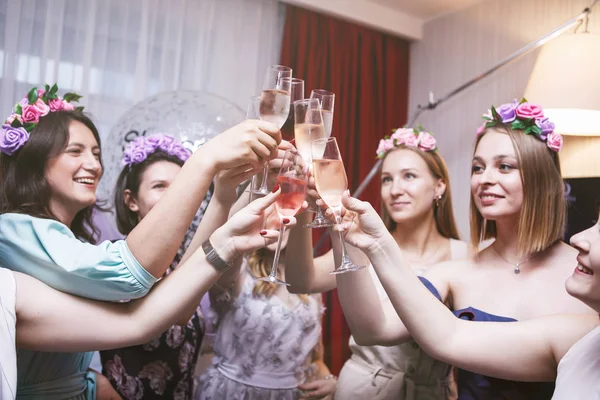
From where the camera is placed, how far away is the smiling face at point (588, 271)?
1.14 meters

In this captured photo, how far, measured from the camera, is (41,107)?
5.98ft

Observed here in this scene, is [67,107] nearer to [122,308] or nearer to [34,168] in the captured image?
[34,168]

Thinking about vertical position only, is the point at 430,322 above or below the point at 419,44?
below

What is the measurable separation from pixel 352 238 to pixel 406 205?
44.3 inches

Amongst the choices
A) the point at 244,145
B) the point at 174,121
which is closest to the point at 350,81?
the point at 174,121

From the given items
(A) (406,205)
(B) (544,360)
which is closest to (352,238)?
(B) (544,360)

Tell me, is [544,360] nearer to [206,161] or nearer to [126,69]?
[206,161]

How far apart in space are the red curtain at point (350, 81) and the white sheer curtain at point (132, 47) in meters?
0.24

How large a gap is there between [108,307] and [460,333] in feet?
2.87

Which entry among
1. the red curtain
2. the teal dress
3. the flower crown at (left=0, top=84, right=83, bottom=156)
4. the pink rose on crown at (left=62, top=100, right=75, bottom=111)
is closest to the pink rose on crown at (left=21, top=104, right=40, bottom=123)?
the flower crown at (left=0, top=84, right=83, bottom=156)

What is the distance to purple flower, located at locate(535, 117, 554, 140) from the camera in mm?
1829

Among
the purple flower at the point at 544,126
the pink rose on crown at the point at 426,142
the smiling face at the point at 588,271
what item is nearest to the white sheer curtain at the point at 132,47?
the pink rose on crown at the point at 426,142

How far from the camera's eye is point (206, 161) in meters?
1.31

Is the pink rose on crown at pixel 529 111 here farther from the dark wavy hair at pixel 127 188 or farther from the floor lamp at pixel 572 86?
the dark wavy hair at pixel 127 188
